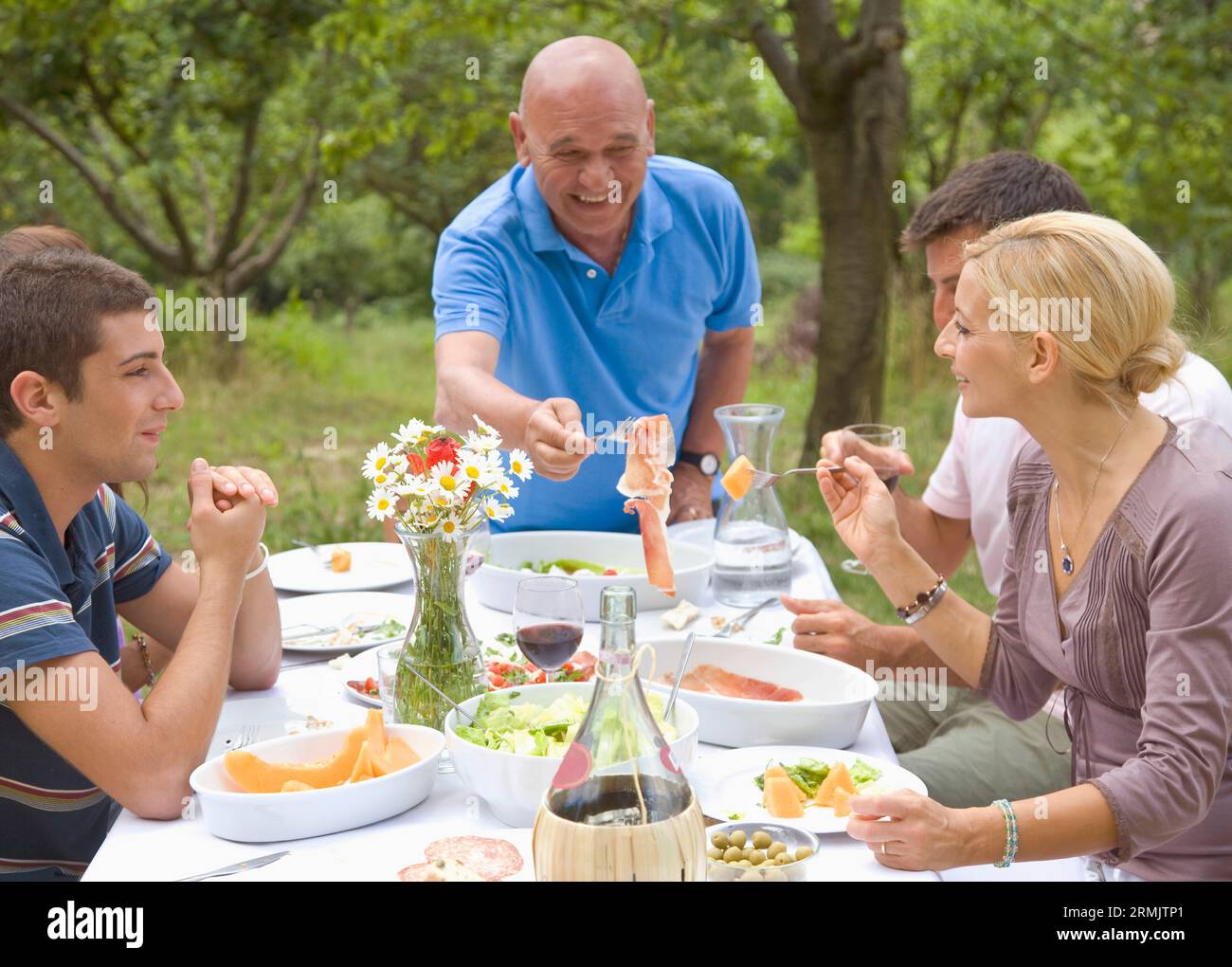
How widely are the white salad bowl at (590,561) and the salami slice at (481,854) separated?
1004 millimetres

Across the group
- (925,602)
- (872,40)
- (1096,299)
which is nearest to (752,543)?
(925,602)

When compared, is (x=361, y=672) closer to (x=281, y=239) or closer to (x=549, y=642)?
(x=549, y=642)

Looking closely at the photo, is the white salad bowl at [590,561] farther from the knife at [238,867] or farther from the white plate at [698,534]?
the knife at [238,867]

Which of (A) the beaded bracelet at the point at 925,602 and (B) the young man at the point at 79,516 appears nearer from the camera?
(B) the young man at the point at 79,516

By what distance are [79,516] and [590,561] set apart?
128 cm

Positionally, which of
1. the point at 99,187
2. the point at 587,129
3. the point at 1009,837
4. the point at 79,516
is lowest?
the point at 1009,837

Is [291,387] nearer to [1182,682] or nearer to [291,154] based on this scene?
[291,154]

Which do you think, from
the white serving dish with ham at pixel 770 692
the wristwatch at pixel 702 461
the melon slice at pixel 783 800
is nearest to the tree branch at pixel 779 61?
the wristwatch at pixel 702 461

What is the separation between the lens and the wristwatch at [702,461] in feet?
12.5

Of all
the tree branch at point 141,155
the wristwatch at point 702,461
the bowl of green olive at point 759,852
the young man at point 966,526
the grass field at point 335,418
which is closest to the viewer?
the bowl of green olive at point 759,852

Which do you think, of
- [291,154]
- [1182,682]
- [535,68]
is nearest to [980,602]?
[535,68]

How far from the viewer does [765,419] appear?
9.61ft

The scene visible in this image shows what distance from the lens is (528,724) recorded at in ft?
6.59

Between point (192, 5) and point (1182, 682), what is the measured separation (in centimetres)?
769
